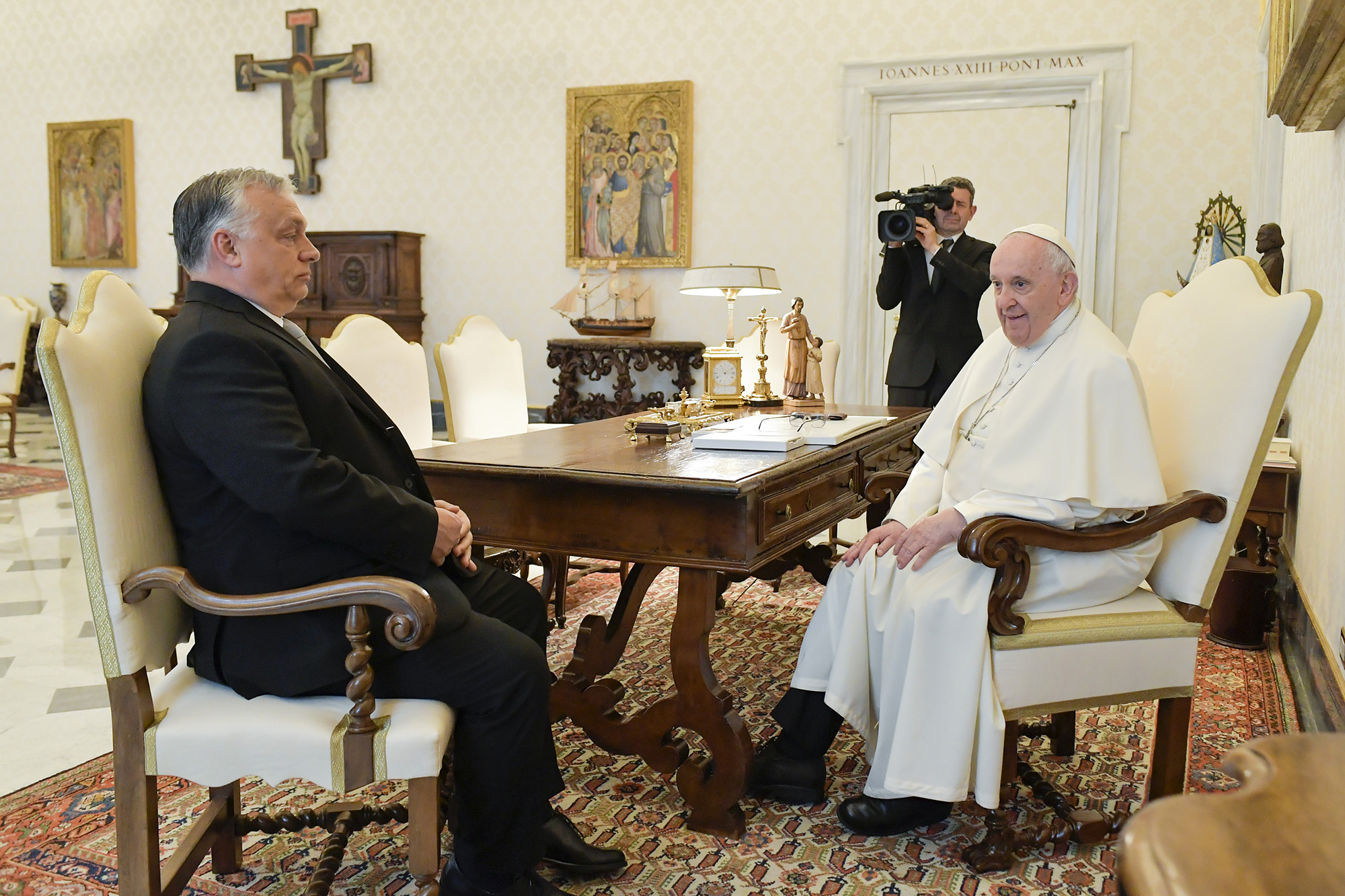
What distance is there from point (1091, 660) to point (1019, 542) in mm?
324

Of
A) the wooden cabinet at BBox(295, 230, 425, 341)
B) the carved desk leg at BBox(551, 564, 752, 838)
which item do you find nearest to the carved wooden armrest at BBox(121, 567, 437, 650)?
the carved desk leg at BBox(551, 564, 752, 838)

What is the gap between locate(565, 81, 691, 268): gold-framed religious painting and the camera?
885 centimetres

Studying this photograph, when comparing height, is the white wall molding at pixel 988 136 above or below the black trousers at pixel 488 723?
above

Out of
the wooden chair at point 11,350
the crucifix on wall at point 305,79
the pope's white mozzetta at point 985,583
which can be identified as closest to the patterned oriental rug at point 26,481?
the wooden chair at point 11,350

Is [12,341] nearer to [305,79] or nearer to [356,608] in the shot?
[305,79]

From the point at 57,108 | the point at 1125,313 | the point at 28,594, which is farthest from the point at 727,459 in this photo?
the point at 57,108

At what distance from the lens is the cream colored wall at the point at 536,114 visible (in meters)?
7.50

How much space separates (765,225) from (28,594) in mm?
6003

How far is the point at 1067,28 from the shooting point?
7.62 metres

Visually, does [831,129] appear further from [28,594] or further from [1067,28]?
[28,594]

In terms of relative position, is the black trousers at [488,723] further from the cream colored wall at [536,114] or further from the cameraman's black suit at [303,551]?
the cream colored wall at [536,114]

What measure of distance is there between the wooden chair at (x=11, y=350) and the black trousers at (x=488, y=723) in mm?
8323

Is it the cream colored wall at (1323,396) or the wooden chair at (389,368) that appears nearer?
the cream colored wall at (1323,396)

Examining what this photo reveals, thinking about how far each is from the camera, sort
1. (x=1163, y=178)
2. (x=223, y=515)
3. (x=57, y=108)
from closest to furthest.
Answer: (x=223, y=515) < (x=1163, y=178) < (x=57, y=108)
